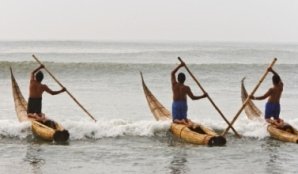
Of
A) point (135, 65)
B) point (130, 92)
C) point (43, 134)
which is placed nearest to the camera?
point (43, 134)

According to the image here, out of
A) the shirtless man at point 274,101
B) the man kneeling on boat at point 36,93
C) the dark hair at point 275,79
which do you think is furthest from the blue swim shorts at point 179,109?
the man kneeling on boat at point 36,93

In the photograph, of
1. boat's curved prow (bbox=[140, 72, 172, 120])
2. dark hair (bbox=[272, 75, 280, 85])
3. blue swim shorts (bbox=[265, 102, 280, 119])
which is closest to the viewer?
dark hair (bbox=[272, 75, 280, 85])

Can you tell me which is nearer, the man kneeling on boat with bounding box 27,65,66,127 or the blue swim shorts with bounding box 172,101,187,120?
the blue swim shorts with bounding box 172,101,187,120

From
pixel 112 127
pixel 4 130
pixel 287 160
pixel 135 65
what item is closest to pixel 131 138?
pixel 112 127

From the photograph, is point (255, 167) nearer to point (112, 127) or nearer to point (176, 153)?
point (176, 153)

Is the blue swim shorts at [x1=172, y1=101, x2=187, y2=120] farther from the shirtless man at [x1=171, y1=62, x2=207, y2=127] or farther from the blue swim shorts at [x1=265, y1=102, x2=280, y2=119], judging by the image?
the blue swim shorts at [x1=265, y1=102, x2=280, y2=119]

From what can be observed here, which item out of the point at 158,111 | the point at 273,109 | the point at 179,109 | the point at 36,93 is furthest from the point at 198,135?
the point at 36,93

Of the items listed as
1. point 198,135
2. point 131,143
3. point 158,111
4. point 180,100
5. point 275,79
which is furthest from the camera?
point 158,111

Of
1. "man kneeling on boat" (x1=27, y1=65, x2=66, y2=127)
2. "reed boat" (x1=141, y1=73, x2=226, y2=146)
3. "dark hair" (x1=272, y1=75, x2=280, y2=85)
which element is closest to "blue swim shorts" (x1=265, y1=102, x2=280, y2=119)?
"dark hair" (x1=272, y1=75, x2=280, y2=85)

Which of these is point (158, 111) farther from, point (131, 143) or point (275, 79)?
point (275, 79)

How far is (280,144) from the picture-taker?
38.3 feet

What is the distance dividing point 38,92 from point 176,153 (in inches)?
163

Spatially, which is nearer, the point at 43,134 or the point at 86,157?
the point at 86,157

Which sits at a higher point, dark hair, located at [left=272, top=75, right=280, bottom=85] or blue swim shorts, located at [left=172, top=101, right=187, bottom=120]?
dark hair, located at [left=272, top=75, right=280, bottom=85]
